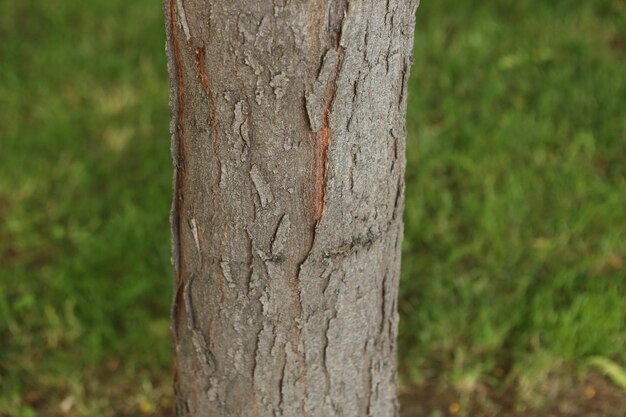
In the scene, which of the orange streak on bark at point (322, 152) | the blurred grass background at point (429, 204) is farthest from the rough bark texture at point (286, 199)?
the blurred grass background at point (429, 204)

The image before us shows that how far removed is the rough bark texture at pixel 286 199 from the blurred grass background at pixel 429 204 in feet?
2.49

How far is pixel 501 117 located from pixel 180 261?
2.30 metres

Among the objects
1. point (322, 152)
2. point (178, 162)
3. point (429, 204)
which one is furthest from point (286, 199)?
point (429, 204)

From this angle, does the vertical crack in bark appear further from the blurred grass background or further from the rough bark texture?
the blurred grass background

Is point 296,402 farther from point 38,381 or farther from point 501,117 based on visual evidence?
point 501,117

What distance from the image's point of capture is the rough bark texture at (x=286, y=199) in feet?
4.57

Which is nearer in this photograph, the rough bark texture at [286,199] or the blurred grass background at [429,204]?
the rough bark texture at [286,199]

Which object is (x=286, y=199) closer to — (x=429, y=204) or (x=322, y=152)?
(x=322, y=152)

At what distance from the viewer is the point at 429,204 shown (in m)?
3.30

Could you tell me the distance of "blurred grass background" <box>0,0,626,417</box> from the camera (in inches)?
104

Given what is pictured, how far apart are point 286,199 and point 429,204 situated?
1.84 metres

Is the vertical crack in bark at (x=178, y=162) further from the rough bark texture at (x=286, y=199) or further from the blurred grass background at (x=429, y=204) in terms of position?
the blurred grass background at (x=429, y=204)

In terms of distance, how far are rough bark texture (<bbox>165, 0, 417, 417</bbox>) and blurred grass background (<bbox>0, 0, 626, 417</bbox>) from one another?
760 millimetres

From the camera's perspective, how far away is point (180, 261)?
Answer: 1.80 meters
